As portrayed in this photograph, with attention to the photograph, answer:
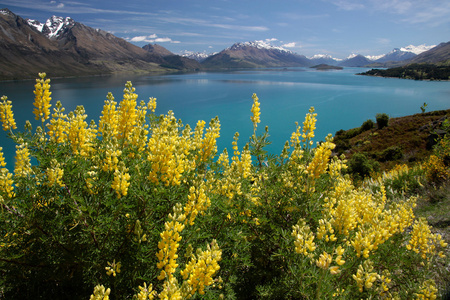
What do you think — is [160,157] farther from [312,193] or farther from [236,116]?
[236,116]

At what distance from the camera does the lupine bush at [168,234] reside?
2.37m

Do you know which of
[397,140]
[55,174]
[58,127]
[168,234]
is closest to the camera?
[168,234]

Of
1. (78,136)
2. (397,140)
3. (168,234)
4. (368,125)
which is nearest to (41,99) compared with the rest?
(78,136)

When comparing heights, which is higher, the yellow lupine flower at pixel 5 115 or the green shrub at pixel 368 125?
the yellow lupine flower at pixel 5 115

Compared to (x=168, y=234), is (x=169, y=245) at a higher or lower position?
lower

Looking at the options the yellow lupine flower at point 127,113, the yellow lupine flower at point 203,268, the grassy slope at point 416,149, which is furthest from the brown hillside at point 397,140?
the yellow lupine flower at point 203,268

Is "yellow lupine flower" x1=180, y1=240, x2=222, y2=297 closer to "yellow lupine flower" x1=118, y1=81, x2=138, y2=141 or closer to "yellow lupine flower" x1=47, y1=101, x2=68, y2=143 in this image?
"yellow lupine flower" x1=118, y1=81, x2=138, y2=141

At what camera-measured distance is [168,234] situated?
1.98m

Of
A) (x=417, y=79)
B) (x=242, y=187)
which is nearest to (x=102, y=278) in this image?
(x=242, y=187)

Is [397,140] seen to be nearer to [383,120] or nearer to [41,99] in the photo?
[383,120]

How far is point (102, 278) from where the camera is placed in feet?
8.64

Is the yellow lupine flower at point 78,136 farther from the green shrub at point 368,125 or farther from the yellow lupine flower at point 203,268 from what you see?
the green shrub at point 368,125

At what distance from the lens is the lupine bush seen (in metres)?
2.37

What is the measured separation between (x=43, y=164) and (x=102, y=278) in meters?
1.66
